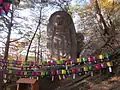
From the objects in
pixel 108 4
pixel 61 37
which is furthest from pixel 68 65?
pixel 108 4

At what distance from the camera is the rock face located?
30.8ft

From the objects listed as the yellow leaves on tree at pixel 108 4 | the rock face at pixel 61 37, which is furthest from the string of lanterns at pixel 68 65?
Answer: the yellow leaves on tree at pixel 108 4

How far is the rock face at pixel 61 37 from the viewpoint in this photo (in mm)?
9391

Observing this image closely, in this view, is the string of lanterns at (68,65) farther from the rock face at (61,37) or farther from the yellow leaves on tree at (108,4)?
the yellow leaves on tree at (108,4)

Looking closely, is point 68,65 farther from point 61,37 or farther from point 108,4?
point 108,4

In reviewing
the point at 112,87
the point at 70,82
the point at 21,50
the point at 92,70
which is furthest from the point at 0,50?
the point at 112,87

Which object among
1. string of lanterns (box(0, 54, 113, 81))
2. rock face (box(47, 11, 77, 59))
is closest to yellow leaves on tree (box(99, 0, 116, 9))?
rock face (box(47, 11, 77, 59))

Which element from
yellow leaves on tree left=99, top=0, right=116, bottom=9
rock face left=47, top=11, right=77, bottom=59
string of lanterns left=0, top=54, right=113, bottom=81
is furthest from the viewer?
yellow leaves on tree left=99, top=0, right=116, bottom=9

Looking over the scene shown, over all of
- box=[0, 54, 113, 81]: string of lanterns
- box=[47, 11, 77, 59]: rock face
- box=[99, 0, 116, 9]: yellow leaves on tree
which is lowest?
box=[0, 54, 113, 81]: string of lanterns

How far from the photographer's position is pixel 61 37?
9664 mm

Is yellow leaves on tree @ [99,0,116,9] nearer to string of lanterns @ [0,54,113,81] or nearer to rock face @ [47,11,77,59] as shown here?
rock face @ [47,11,77,59]

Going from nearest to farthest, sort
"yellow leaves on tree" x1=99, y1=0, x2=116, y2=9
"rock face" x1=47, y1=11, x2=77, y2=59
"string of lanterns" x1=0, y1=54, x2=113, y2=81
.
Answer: "string of lanterns" x1=0, y1=54, x2=113, y2=81 < "rock face" x1=47, y1=11, x2=77, y2=59 < "yellow leaves on tree" x1=99, y1=0, x2=116, y2=9

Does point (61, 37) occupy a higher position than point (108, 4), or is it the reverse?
point (108, 4)

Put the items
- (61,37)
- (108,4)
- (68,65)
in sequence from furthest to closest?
1. (108,4)
2. (61,37)
3. (68,65)
